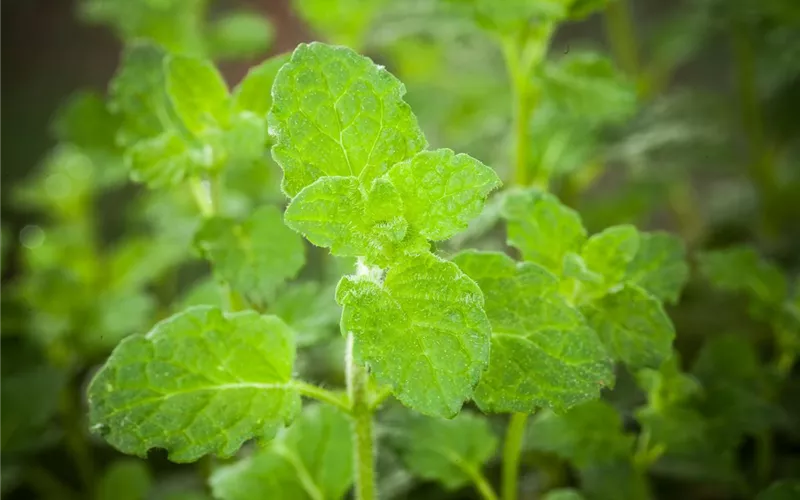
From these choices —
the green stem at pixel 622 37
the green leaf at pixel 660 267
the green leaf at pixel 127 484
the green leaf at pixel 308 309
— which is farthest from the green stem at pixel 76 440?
the green stem at pixel 622 37

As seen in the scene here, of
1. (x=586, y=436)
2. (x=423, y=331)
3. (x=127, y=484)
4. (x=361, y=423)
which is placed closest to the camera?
(x=423, y=331)

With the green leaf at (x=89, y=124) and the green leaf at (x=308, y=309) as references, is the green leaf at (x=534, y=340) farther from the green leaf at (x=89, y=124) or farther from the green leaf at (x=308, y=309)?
the green leaf at (x=89, y=124)

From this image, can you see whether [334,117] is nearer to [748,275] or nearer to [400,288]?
[400,288]

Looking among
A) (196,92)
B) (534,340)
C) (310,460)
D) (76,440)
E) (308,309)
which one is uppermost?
(196,92)

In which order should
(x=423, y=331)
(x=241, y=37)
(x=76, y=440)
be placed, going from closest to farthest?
(x=423, y=331) → (x=76, y=440) → (x=241, y=37)

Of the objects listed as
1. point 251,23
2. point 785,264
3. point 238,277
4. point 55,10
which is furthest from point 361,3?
point 55,10

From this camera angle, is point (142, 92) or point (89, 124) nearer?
point (142, 92)

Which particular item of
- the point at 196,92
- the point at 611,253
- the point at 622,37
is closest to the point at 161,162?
the point at 196,92
